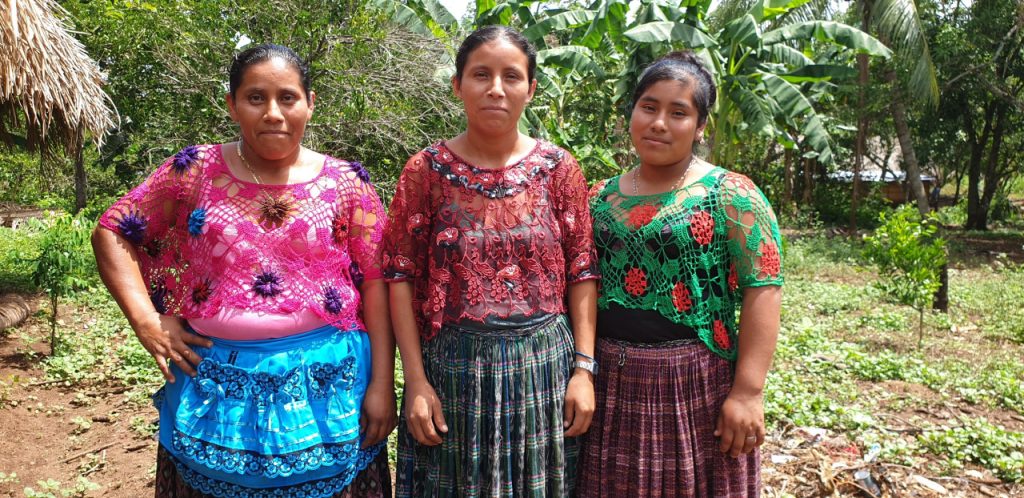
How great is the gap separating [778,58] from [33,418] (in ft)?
21.6

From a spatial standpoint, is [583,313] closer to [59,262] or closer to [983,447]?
[983,447]

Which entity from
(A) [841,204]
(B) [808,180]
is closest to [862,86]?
(B) [808,180]

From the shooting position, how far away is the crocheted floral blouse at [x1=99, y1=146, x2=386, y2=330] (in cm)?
178

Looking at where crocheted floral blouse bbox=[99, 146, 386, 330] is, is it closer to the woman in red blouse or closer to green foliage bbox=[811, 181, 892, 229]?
the woman in red blouse

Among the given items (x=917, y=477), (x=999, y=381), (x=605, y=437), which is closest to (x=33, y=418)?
(x=605, y=437)

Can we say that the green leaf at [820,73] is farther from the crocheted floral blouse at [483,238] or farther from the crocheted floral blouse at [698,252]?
the crocheted floral blouse at [483,238]

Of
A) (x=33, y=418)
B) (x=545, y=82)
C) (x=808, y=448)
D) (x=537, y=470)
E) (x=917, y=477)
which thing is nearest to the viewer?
(x=537, y=470)

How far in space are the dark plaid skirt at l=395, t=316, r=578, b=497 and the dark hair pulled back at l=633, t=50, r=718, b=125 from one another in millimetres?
663

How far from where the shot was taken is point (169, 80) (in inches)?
228

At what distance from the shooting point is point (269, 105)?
69.7 inches

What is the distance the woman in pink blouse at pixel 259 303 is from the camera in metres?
1.73

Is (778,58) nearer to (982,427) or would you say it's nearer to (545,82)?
(545,82)

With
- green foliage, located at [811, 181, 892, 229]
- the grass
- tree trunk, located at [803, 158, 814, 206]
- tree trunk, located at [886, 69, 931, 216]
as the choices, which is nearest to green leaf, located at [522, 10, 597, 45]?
the grass

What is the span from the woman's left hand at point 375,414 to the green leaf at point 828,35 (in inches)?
221
